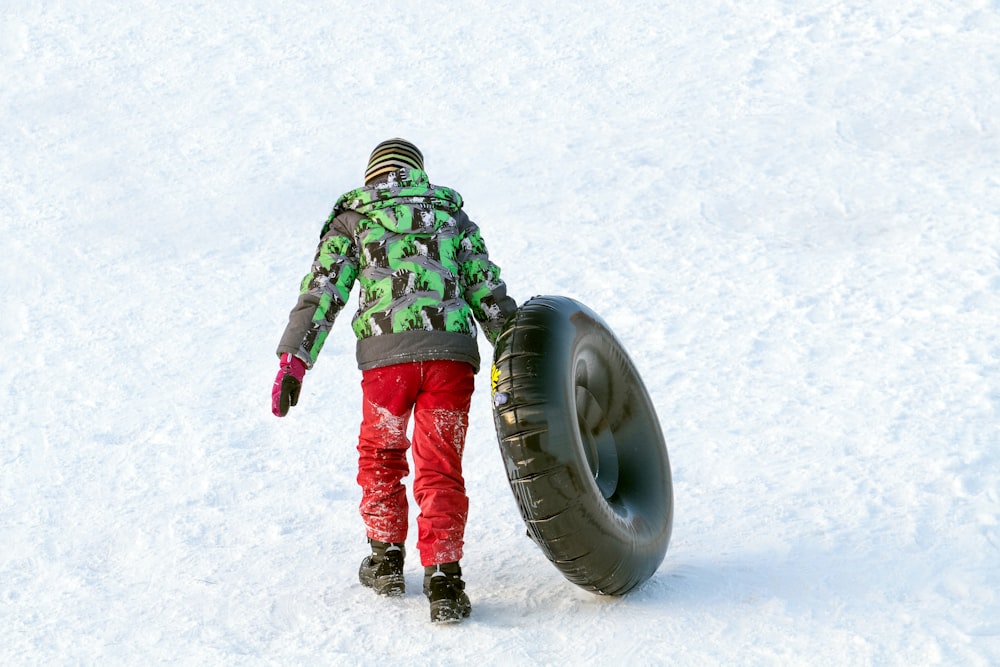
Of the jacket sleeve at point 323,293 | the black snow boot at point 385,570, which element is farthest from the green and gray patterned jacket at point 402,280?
the black snow boot at point 385,570

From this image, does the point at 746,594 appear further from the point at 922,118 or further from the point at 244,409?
the point at 922,118

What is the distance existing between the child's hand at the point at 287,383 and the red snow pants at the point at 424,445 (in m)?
0.22

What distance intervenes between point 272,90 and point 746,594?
29.3 feet

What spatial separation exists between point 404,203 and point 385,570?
128 cm

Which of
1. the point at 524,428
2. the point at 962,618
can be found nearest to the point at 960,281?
the point at 962,618

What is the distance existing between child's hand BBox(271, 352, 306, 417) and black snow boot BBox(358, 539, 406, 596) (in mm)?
592

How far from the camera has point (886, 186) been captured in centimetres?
852

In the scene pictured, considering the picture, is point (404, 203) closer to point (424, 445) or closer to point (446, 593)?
point (424, 445)

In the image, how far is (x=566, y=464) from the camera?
3.40m

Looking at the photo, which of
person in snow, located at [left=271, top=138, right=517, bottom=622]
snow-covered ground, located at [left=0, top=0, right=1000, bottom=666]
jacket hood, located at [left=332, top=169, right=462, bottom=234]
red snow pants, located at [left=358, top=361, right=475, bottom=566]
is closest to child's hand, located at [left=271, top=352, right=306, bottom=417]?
person in snow, located at [left=271, top=138, right=517, bottom=622]

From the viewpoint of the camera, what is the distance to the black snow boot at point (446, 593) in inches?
140

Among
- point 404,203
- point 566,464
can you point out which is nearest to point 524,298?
point 404,203

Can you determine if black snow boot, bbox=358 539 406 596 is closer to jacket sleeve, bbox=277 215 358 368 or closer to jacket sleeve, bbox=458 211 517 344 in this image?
jacket sleeve, bbox=277 215 358 368

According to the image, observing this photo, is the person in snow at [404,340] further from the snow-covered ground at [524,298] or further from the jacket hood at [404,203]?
the snow-covered ground at [524,298]
